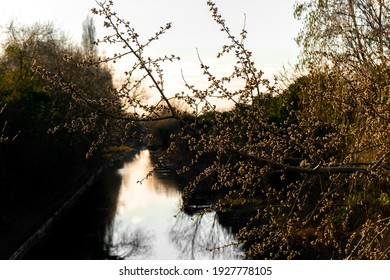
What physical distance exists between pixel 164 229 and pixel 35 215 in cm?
544

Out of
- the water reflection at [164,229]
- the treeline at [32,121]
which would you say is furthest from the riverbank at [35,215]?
the water reflection at [164,229]

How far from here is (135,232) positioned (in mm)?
21156

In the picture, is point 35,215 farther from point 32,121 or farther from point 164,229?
point 164,229

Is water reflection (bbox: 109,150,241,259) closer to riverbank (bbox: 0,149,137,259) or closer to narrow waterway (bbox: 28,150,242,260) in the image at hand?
narrow waterway (bbox: 28,150,242,260)

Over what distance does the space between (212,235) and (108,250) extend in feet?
12.3

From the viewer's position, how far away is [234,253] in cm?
1683

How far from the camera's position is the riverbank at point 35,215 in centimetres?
1723

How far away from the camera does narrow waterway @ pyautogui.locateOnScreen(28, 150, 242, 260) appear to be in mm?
17969

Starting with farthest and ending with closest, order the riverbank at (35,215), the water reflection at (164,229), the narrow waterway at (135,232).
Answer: the narrow waterway at (135,232) → the water reflection at (164,229) → the riverbank at (35,215)

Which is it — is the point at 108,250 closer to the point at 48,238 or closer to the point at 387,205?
the point at 48,238

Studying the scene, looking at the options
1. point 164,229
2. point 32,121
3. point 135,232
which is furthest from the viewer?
point 32,121

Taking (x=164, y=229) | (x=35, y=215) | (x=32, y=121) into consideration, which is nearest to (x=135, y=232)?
(x=164, y=229)

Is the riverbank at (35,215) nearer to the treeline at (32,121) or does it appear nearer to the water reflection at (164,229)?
the treeline at (32,121)

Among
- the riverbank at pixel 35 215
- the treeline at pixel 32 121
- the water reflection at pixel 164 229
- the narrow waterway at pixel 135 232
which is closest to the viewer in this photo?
the riverbank at pixel 35 215
